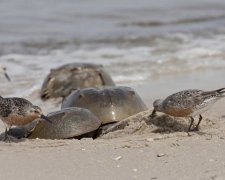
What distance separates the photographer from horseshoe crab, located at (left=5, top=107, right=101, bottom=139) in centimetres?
551

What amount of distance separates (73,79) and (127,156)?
4273mm

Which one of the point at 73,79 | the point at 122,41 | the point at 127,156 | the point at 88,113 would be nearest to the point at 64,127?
the point at 88,113

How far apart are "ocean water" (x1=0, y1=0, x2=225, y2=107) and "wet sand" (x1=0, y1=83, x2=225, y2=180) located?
289 centimetres

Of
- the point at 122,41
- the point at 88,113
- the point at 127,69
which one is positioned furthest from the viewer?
the point at 122,41

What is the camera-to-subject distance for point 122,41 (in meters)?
13.1

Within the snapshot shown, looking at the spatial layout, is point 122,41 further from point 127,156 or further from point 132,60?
point 127,156

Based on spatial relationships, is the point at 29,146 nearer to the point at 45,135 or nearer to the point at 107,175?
the point at 45,135

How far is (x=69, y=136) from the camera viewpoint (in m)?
5.49

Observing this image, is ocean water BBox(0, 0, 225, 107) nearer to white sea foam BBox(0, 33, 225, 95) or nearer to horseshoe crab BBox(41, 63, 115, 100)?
white sea foam BBox(0, 33, 225, 95)

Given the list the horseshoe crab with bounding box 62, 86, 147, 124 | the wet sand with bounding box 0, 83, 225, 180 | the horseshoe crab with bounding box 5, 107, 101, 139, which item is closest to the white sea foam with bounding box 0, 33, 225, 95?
the horseshoe crab with bounding box 62, 86, 147, 124

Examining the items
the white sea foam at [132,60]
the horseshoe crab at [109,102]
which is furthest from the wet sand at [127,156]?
the white sea foam at [132,60]

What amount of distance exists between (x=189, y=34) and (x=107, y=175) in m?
9.71

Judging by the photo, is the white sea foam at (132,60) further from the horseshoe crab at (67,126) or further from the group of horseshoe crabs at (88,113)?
the horseshoe crab at (67,126)

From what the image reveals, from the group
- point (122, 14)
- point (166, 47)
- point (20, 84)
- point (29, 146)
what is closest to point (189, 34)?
point (166, 47)
